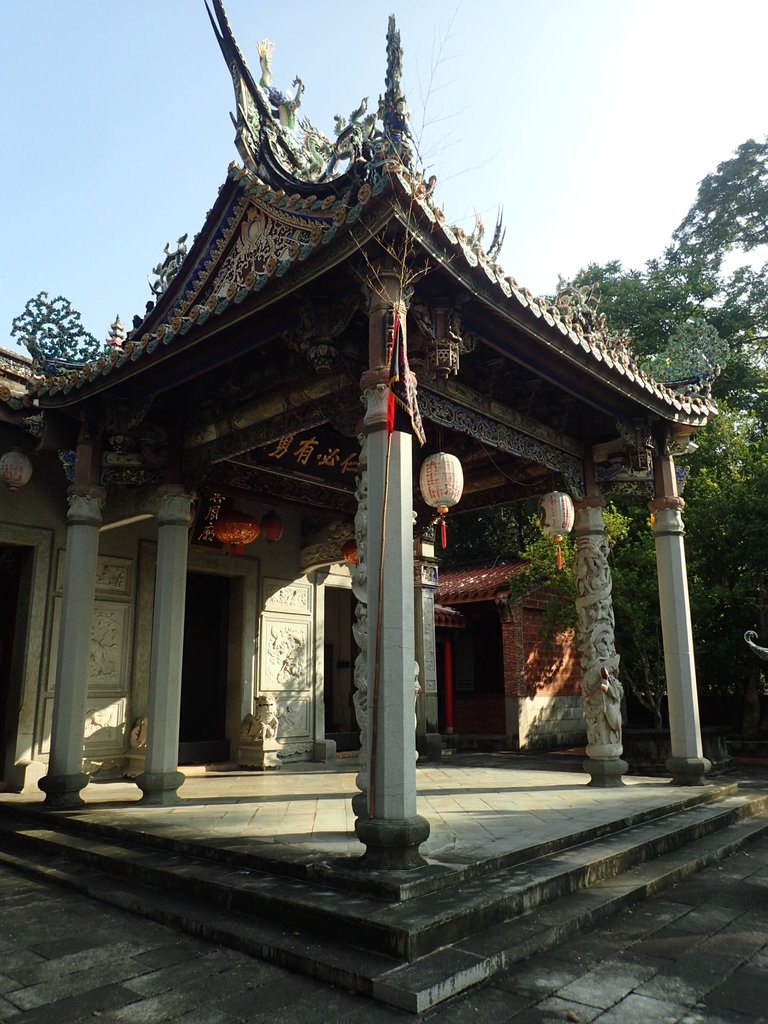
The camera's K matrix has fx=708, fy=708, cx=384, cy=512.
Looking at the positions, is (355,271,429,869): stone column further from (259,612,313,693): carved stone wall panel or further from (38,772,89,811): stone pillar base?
(259,612,313,693): carved stone wall panel

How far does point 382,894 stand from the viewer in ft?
12.2

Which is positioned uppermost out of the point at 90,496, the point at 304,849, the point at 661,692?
the point at 90,496

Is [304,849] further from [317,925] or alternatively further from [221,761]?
[221,761]

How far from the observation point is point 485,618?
1677cm

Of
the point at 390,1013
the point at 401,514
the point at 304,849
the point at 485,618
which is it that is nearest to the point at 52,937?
the point at 304,849

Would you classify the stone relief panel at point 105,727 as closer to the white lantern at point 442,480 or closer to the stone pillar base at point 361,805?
the stone pillar base at point 361,805

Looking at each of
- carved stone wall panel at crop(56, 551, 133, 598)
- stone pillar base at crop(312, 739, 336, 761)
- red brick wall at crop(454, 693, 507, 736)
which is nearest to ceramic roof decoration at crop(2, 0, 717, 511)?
carved stone wall panel at crop(56, 551, 133, 598)

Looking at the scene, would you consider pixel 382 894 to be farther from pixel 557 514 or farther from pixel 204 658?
pixel 204 658

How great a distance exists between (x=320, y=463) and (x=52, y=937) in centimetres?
580

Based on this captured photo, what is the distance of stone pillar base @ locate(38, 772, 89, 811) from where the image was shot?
21.1ft

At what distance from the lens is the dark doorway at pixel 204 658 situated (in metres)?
10.8

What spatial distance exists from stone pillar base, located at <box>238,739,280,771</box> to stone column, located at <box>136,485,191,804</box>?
8.85ft

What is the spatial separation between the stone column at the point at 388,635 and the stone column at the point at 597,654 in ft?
12.3

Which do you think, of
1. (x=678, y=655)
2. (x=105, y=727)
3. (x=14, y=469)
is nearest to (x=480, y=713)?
(x=678, y=655)
